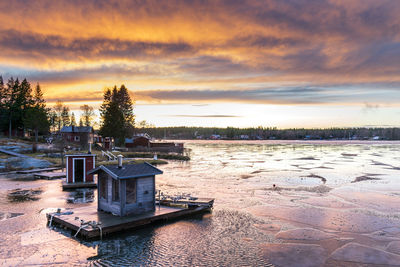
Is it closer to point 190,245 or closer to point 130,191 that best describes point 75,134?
point 130,191

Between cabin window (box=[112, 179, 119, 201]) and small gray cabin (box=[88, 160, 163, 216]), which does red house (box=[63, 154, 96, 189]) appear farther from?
cabin window (box=[112, 179, 119, 201])

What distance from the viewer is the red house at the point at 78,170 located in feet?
118

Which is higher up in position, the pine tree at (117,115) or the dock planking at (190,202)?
the pine tree at (117,115)

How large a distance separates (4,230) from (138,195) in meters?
8.25

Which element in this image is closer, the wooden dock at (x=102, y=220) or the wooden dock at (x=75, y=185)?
the wooden dock at (x=102, y=220)

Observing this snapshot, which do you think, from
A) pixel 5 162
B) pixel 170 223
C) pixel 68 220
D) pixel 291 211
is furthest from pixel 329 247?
pixel 5 162

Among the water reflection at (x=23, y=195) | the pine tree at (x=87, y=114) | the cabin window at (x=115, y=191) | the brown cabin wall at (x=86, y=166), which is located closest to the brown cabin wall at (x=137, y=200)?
the cabin window at (x=115, y=191)

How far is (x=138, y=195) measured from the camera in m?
22.2

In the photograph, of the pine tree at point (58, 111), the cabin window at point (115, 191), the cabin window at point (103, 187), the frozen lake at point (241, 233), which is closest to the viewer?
the frozen lake at point (241, 233)

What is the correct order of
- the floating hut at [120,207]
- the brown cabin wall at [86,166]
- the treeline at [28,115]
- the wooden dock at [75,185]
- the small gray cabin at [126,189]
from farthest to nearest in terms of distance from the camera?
the treeline at [28,115], the brown cabin wall at [86,166], the wooden dock at [75,185], the small gray cabin at [126,189], the floating hut at [120,207]

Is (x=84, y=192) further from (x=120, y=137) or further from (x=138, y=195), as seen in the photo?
(x=120, y=137)

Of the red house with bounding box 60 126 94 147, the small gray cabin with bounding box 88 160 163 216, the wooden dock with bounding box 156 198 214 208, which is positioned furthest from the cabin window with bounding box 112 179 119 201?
the red house with bounding box 60 126 94 147

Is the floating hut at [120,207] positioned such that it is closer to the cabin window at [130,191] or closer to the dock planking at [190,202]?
the cabin window at [130,191]

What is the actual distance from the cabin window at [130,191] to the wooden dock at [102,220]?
43.5 inches
